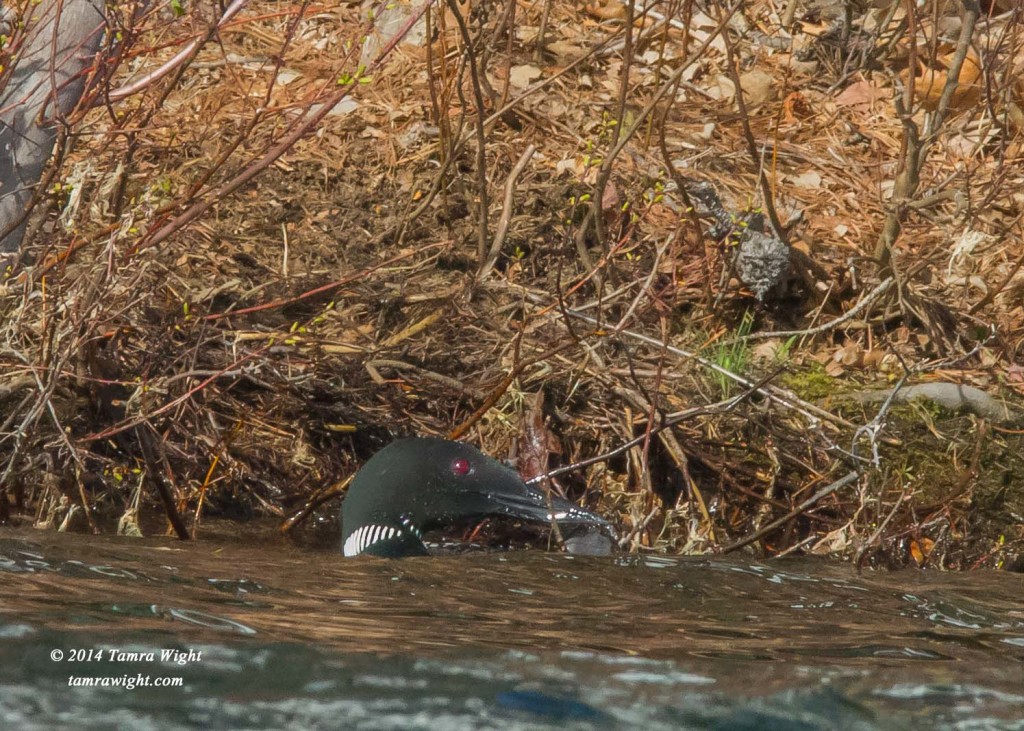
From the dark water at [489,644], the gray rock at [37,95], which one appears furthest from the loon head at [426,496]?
the gray rock at [37,95]

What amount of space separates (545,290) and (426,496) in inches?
74.6

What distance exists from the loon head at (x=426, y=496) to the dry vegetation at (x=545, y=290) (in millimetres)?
425

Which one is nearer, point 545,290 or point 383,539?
point 383,539

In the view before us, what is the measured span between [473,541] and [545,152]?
9.60ft

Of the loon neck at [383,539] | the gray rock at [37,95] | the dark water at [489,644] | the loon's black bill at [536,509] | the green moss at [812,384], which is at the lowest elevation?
the dark water at [489,644]

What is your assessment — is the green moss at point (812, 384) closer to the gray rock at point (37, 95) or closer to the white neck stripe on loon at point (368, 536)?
the white neck stripe on loon at point (368, 536)

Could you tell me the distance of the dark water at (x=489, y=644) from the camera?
2.60 m

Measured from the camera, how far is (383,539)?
4.87 meters

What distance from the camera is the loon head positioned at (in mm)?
4875

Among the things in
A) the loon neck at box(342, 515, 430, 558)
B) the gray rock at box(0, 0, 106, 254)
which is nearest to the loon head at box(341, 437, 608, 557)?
the loon neck at box(342, 515, 430, 558)

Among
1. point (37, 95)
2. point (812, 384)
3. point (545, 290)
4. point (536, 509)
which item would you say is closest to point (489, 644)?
point (536, 509)

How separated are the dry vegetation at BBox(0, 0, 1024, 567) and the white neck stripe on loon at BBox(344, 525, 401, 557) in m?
0.53

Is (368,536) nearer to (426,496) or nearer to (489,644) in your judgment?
(426,496)

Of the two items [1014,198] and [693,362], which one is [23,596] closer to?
[693,362]
